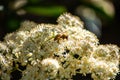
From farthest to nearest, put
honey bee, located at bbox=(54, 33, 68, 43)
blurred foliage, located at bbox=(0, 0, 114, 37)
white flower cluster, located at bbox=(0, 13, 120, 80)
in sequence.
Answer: blurred foliage, located at bbox=(0, 0, 114, 37), honey bee, located at bbox=(54, 33, 68, 43), white flower cluster, located at bbox=(0, 13, 120, 80)

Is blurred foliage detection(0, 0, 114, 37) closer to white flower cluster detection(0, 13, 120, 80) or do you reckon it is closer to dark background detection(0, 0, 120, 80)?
dark background detection(0, 0, 120, 80)

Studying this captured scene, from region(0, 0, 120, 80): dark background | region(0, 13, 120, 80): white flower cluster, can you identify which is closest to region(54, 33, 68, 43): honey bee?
region(0, 13, 120, 80): white flower cluster

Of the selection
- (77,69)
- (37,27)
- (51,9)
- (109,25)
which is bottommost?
(77,69)

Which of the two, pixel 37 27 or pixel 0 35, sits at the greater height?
pixel 0 35

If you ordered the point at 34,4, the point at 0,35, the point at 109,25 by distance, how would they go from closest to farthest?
the point at 34,4, the point at 0,35, the point at 109,25

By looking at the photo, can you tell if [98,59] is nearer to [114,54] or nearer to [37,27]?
[114,54]

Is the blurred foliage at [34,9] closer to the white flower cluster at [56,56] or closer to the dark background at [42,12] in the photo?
the dark background at [42,12]

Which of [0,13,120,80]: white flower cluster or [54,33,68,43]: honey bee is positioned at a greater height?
[54,33,68,43]: honey bee

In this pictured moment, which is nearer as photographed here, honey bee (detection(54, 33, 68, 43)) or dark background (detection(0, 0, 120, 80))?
honey bee (detection(54, 33, 68, 43))

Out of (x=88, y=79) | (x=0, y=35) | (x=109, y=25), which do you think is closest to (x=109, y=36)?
(x=109, y=25)
